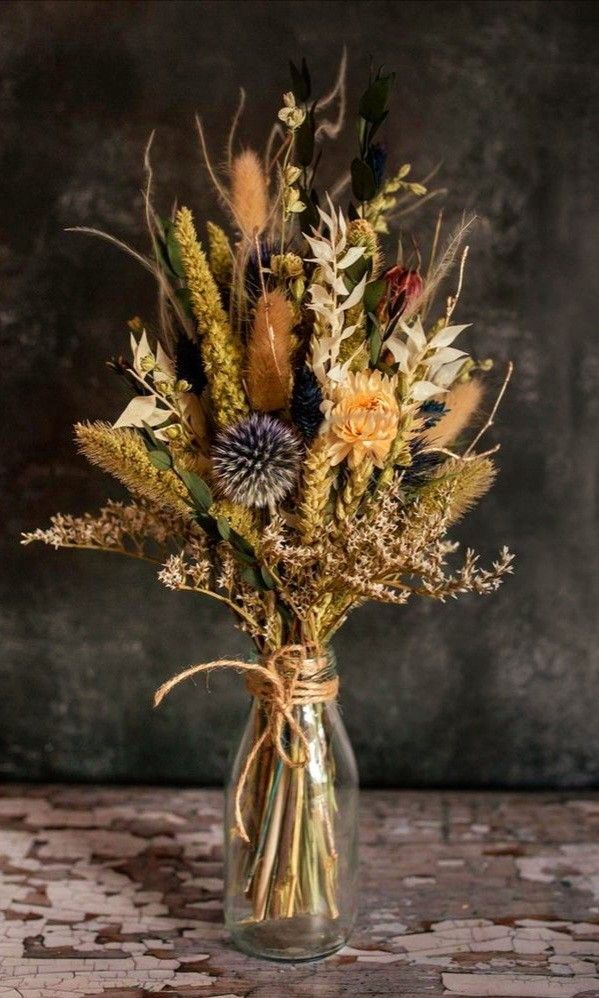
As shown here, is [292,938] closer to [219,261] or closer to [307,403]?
[307,403]

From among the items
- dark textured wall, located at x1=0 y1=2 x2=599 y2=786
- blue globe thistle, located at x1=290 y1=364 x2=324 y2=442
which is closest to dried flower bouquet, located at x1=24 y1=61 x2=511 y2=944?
blue globe thistle, located at x1=290 y1=364 x2=324 y2=442

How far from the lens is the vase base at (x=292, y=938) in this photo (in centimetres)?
113

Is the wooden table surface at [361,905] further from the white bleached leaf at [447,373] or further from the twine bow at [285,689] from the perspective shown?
the white bleached leaf at [447,373]

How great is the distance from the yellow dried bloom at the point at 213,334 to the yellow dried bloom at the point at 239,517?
85 mm

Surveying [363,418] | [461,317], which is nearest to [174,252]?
[363,418]

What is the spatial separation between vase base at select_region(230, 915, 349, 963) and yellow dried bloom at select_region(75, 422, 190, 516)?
1.56ft

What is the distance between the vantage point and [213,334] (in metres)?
1.04

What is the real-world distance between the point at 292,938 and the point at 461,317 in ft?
2.93

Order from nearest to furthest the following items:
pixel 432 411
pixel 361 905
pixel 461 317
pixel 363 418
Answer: pixel 363 418 < pixel 432 411 < pixel 361 905 < pixel 461 317

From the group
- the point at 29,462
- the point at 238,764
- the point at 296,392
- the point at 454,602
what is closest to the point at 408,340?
the point at 296,392

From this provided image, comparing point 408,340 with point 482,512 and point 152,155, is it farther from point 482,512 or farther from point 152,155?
point 152,155

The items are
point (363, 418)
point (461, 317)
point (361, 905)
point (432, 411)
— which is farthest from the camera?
point (461, 317)

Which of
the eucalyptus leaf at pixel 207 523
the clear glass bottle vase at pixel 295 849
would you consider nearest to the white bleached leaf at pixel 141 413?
the eucalyptus leaf at pixel 207 523

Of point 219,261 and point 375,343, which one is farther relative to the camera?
point 219,261
